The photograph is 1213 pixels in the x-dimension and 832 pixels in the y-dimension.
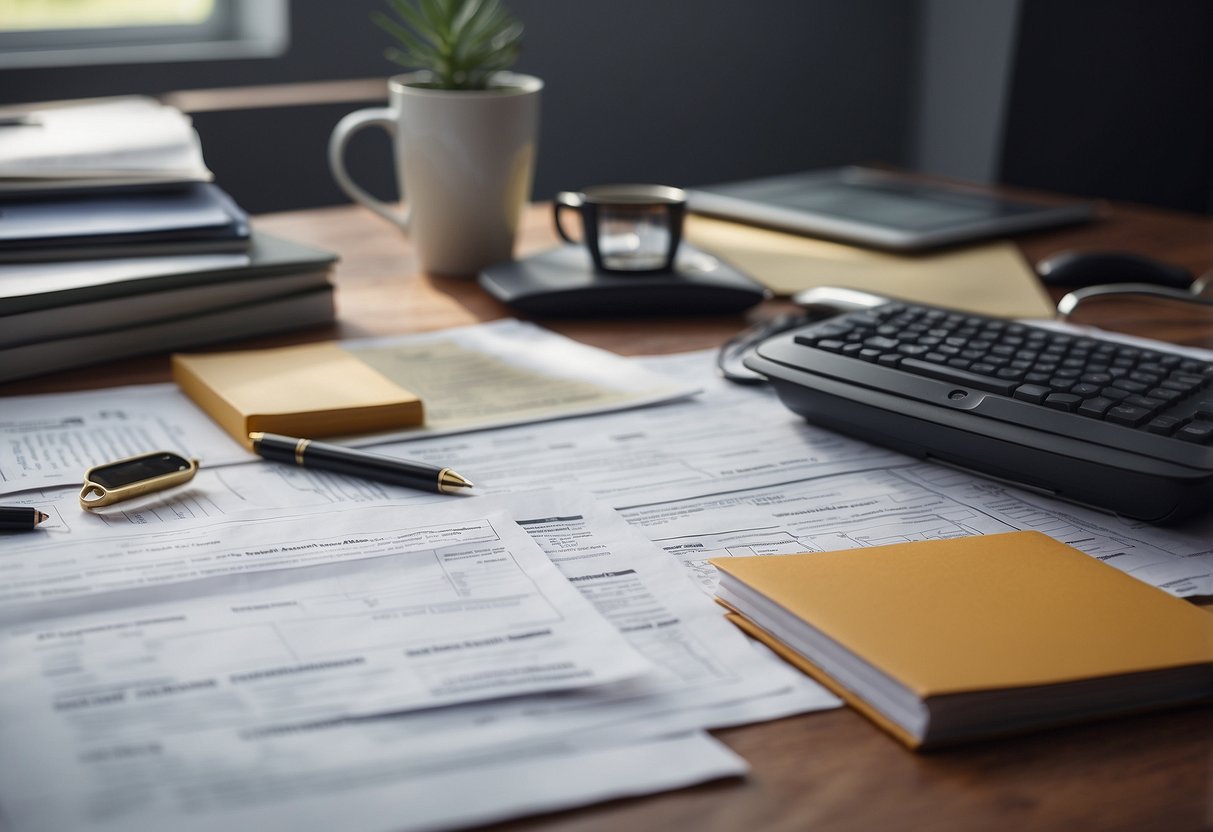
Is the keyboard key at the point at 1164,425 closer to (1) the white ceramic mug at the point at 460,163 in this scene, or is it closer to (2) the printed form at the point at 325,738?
(2) the printed form at the point at 325,738

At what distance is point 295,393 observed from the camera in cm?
81

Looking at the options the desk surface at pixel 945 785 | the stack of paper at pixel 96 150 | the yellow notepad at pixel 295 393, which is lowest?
the desk surface at pixel 945 785

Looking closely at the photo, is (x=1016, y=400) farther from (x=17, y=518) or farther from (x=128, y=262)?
(x=128, y=262)

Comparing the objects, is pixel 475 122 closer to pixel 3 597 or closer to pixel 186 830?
pixel 3 597

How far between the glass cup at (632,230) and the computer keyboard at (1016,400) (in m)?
0.27

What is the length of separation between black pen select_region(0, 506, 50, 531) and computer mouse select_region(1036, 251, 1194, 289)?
3.10 feet

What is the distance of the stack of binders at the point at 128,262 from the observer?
35.6 inches

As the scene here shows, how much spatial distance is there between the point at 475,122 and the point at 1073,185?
1298 mm

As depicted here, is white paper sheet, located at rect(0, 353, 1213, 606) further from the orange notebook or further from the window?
the window

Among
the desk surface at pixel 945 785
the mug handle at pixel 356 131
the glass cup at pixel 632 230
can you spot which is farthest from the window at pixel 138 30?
the desk surface at pixel 945 785

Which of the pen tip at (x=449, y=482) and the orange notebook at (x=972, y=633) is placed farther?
the pen tip at (x=449, y=482)

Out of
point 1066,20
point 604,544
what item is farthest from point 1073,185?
point 604,544

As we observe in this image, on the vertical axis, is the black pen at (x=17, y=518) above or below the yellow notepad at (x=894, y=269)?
below

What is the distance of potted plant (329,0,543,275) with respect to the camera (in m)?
1.15
